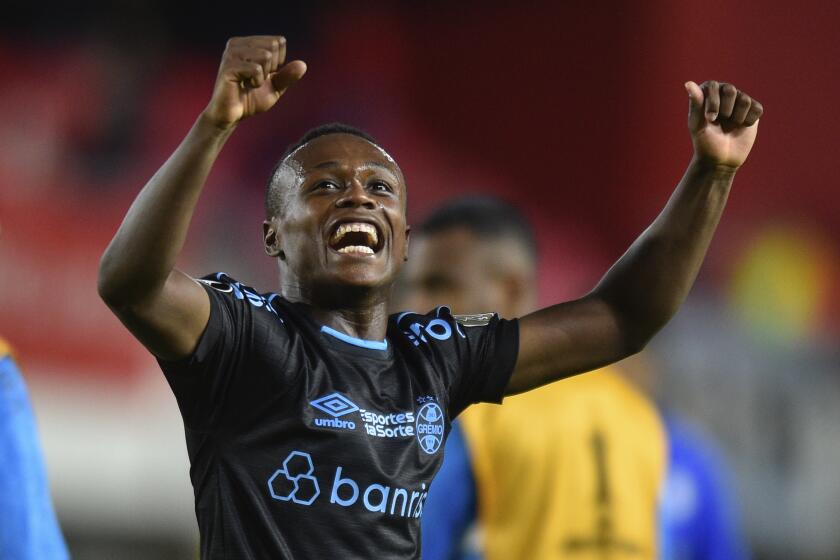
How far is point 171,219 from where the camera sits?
225 cm

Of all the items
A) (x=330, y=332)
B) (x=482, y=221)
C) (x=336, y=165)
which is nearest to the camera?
(x=330, y=332)

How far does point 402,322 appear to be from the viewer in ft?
9.59

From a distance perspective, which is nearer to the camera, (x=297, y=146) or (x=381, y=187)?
(x=381, y=187)

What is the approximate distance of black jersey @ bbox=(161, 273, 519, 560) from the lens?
2424 millimetres

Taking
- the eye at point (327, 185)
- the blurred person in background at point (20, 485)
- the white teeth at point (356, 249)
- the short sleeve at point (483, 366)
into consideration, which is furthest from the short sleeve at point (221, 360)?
the blurred person in background at point (20, 485)

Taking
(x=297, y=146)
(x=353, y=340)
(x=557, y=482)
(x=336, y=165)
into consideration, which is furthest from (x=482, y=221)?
(x=353, y=340)

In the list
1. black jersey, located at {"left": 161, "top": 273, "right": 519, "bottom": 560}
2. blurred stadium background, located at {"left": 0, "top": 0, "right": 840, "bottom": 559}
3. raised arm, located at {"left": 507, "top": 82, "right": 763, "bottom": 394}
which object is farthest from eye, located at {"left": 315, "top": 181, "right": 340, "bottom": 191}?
blurred stadium background, located at {"left": 0, "top": 0, "right": 840, "bottom": 559}

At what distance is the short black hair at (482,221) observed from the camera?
15.3 ft

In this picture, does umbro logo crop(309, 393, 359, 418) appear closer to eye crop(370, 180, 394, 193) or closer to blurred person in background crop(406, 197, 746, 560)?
eye crop(370, 180, 394, 193)

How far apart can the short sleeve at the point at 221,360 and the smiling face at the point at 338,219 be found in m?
0.21

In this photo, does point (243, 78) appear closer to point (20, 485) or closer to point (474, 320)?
point (474, 320)

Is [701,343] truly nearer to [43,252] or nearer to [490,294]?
[43,252]

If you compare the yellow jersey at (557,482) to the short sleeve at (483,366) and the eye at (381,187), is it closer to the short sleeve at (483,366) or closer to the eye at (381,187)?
the short sleeve at (483,366)

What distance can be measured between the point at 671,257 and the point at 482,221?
1.76 m
